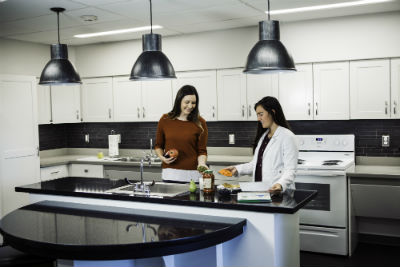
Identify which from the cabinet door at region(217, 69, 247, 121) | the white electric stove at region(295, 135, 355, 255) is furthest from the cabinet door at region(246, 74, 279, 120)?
the white electric stove at region(295, 135, 355, 255)

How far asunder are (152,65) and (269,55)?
954 millimetres

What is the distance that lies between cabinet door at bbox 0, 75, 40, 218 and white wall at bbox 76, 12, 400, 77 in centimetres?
131

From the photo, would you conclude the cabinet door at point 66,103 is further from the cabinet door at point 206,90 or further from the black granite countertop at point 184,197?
the black granite countertop at point 184,197

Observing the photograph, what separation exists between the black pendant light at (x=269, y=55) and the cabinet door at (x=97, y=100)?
142 inches

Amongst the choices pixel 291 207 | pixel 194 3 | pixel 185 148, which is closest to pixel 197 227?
pixel 291 207

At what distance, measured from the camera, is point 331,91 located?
16.2 ft

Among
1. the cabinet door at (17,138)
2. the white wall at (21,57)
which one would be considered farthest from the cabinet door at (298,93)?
the white wall at (21,57)

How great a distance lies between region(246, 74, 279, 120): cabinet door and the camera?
521 centimetres

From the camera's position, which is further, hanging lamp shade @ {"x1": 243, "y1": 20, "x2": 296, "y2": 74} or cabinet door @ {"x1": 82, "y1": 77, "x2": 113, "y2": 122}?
cabinet door @ {"x1": 82, "y1": 77, "x2": 113, "y2": 122}

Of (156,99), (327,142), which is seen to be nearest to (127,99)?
(156,99)

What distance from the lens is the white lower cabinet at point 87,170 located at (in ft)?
19.6

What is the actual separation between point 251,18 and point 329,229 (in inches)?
94.5

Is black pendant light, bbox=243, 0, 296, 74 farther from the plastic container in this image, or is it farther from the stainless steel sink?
the stainless steel sink

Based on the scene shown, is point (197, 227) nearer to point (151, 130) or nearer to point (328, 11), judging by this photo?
point (328, 11)
